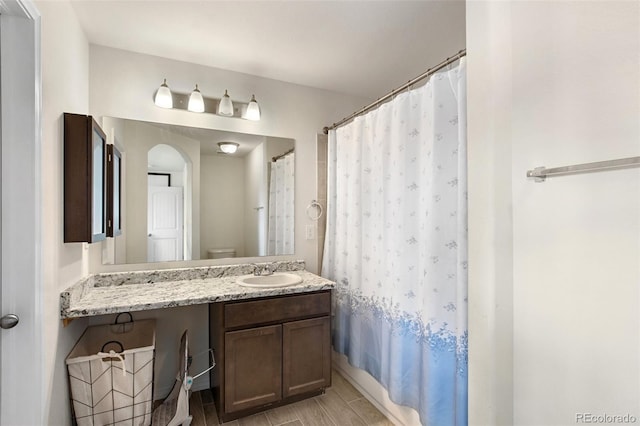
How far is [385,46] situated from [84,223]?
2089 mm

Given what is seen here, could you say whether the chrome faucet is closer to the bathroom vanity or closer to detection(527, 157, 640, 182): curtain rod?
the bathroom vanity

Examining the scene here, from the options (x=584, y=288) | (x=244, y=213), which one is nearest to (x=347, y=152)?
(x=244, y=213)

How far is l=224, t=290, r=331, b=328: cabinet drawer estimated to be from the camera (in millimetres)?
1905

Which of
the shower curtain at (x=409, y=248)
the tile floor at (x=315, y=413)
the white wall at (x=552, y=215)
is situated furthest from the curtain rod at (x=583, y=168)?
the tile floor at (x=315, y=413)

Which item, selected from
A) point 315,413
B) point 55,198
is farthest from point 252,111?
point 315,413

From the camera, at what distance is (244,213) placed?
255 centimetres

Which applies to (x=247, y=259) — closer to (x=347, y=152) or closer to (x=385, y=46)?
(x=347, y=152)

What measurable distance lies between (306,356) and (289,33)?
7.01 ft

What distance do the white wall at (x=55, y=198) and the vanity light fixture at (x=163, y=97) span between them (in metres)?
0.52

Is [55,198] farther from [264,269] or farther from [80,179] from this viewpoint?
[264,269]

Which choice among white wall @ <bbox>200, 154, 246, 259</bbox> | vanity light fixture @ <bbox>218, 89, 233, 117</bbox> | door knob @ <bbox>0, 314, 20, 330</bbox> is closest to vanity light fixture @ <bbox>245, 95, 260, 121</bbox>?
vanity light fixture @ <bbox>218, 89, 233, 117</bbox>

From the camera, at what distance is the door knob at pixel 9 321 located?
1112 mm

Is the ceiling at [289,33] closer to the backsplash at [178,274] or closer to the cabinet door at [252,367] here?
the backsplash at [178,274]

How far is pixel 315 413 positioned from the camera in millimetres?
2049
